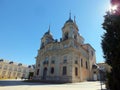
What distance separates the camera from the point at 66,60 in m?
32.8

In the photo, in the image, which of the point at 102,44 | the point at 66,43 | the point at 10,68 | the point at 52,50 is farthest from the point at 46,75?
the point at 10,68

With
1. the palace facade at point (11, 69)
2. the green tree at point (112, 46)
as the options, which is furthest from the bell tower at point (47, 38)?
the palace facade at point (11, 69)

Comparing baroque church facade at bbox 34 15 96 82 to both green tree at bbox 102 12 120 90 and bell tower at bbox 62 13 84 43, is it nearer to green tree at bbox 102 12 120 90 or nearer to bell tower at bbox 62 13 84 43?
bell tower at bbox 62 13 84 43

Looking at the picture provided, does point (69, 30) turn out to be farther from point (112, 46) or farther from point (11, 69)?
point (11, 69)

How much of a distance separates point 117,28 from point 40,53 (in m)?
37.2

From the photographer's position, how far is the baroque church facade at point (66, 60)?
3175 cm

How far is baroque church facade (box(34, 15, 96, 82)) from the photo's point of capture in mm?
31753

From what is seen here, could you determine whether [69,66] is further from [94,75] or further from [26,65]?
[26,65]

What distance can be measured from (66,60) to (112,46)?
82.4ft

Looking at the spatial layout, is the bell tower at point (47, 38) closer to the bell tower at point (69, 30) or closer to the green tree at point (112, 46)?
the bell tower at point (69, 30)

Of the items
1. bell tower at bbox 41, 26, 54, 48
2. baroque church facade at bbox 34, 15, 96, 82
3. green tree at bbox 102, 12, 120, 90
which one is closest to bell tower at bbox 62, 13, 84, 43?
baroque church facade at bbox 34, 15, 96, 82

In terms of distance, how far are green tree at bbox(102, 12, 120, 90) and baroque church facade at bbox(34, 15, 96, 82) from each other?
73.4 ft

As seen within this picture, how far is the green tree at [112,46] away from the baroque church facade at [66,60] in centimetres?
2237

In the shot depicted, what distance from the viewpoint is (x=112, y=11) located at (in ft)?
28.4
